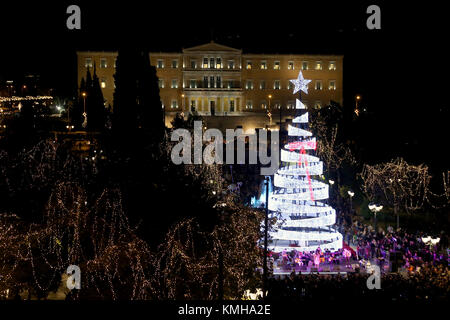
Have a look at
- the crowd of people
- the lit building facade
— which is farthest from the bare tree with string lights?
the lit building facade

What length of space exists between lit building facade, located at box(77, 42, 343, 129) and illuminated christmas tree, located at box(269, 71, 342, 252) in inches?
1369

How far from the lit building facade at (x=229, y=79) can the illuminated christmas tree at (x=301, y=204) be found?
3478 cm

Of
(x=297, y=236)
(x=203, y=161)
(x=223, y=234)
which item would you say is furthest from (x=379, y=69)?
(x=223, y=234)

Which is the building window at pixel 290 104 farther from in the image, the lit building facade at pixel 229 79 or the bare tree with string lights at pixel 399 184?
the bare tree with string lights at pixel 399 184

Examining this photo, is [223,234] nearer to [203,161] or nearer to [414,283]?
[414,283]

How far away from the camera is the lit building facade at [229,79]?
176 feet

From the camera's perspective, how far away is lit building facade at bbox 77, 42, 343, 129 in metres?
53.7

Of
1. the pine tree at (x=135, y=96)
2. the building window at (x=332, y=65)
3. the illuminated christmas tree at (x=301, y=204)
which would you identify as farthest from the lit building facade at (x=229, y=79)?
the illuminated christmas tree at (x=301, y=204)

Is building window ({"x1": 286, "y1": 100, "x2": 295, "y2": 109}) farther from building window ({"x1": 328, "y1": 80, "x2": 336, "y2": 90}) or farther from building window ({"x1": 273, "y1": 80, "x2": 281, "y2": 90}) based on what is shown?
building window ({"x1": 328, "y1": 80, "x2": 336, "y2": 90})

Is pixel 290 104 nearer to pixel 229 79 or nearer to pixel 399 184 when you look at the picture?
pixel 229 79

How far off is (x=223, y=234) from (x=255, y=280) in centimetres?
177

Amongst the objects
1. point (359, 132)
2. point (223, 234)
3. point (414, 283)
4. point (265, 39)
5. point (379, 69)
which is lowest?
point (414, 283)

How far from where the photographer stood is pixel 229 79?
5456cm

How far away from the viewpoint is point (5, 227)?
1397 centimetres
